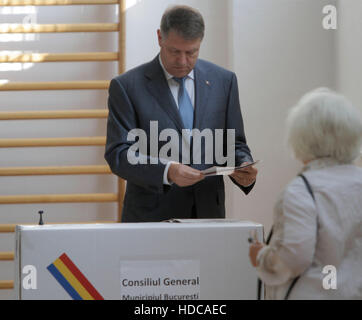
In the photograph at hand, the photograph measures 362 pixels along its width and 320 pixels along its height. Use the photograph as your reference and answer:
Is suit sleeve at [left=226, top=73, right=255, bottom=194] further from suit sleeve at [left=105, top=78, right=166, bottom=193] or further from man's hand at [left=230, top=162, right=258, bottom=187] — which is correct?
suit sleeve at [left=105, top=78, right=166, bottom=193]

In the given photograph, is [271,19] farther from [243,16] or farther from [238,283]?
[238,283]

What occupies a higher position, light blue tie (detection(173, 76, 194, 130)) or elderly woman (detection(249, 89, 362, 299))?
Result: light blue tie (detection(173, 76, 194, 130))

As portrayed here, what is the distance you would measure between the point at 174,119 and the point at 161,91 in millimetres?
116

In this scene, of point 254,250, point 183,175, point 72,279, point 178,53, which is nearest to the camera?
point 254,250

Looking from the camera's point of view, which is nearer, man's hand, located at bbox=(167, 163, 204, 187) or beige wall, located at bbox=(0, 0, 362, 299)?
man's hand, located at bbox=(167, 163, 204, 187)

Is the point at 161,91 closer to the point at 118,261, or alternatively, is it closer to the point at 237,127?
the point at 237,127

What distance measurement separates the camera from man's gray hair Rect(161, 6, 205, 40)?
6.93ft

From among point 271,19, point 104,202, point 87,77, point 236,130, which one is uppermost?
point 271,19

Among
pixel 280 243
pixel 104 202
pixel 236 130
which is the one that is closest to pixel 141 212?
pixel 236 130

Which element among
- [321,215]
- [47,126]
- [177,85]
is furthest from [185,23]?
[47,126]

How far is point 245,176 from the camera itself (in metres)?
2.04

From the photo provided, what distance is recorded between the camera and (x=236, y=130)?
7.29ft

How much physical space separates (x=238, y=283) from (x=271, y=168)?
1673 mm

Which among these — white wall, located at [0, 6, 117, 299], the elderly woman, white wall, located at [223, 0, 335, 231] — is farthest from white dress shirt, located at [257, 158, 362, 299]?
white wall, located at [0, 6, 117, 299]
